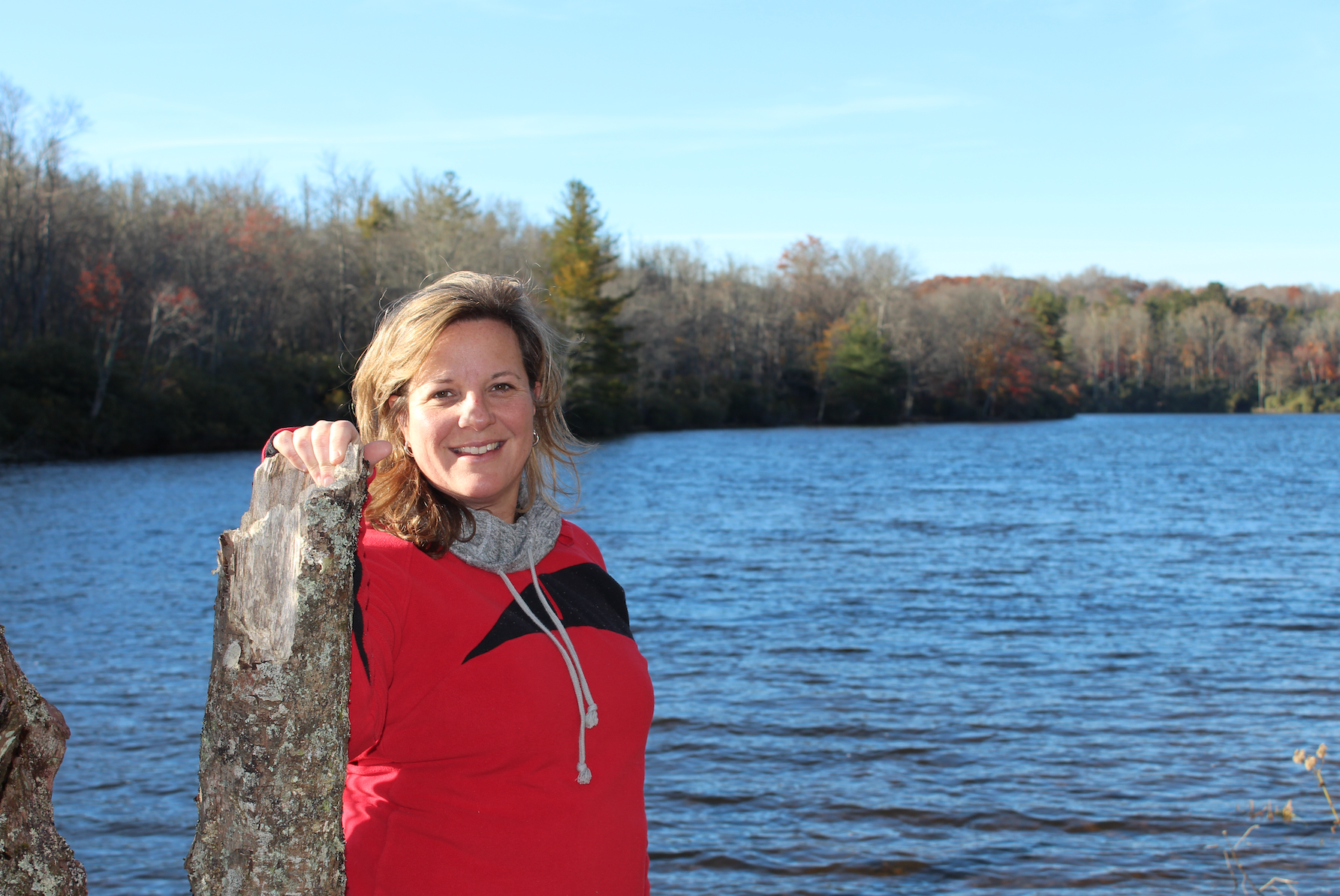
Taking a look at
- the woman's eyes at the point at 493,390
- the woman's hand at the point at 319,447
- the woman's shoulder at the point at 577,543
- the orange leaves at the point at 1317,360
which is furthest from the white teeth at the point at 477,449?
the orange leaves at the point at 1317,360

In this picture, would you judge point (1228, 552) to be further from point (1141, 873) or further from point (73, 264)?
point (73, 264)

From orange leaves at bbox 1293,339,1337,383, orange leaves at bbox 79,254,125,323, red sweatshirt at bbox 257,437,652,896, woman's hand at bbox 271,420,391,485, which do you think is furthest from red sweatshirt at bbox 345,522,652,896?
orange leaves at bbox 1293,339,1337,383

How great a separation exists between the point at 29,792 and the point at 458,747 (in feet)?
2.19

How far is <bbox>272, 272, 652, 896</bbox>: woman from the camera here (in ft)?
5.98

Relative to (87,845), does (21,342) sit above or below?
above

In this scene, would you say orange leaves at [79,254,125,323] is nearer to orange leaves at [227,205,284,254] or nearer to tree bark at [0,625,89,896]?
orange leaves at [227,205,284,254]

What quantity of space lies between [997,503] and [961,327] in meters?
55.6

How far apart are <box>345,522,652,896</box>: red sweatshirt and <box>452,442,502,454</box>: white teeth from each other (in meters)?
0.25

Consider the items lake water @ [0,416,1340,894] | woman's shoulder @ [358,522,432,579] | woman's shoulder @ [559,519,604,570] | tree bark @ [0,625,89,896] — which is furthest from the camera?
lake water @ [0,416,1340,894]

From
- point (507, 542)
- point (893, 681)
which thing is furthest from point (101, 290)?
point (507, 542)

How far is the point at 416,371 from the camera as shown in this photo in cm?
209

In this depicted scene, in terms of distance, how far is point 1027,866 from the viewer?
21.3ft

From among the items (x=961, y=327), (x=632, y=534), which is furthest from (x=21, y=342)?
(x=961, y=327)

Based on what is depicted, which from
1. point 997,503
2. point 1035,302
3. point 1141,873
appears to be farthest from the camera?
point 1035,302
